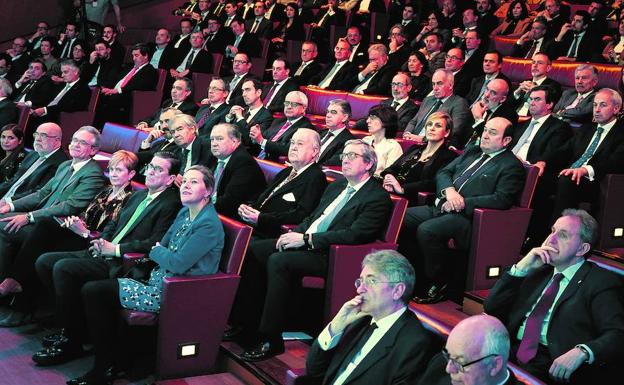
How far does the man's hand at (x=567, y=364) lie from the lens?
244 cm

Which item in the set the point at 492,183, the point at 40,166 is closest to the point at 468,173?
the point at 492,183

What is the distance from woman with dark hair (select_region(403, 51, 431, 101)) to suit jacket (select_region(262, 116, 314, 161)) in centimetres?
127

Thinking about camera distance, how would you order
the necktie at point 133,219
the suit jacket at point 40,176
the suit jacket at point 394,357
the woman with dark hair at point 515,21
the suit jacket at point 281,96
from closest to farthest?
the suit jacket at point 394,357
the necktie at point 133,219
the suit jacket at point 40,176
the suit jacket at point 281,96
the woman with dark hair at point 515,21

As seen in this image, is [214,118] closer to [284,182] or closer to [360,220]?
[284,182]

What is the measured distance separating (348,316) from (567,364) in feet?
2.09

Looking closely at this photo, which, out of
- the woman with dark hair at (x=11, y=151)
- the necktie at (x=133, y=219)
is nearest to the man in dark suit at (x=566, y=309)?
the necktie at (x=133, y=219)

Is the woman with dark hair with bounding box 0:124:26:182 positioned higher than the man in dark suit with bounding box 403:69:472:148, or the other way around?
the man in dark suit with bounding box 403:69:472:148

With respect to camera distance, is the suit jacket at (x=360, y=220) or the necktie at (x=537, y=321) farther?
the suit jacket at (x=360, y=220)

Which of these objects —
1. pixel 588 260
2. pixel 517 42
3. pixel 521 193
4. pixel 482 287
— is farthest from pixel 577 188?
pixel 517 42

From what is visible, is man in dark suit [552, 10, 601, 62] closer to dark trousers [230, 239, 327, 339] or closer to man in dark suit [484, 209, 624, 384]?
dark trousers [230, 239, 327, 339]

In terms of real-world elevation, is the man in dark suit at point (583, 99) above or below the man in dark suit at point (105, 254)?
above

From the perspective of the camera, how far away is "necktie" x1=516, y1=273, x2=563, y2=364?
2.71m

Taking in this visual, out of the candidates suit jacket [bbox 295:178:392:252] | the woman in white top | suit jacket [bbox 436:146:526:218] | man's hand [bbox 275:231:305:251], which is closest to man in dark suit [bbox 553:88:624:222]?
suit jacket [bbox 436:146:526:218]

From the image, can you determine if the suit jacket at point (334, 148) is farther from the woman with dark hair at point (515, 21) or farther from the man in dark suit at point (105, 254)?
the woman with dark hair at point (515, 21)
